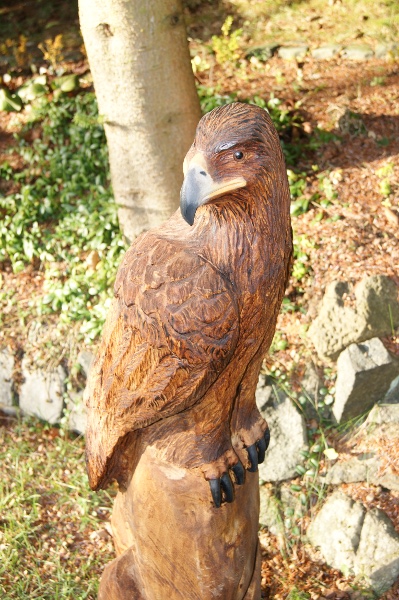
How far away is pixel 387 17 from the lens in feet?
17.2

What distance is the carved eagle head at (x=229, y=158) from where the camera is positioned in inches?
59.7

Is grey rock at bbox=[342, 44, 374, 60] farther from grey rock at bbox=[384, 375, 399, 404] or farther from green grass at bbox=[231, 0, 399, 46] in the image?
grey rock at bbox=[384, 375, 399, 404]

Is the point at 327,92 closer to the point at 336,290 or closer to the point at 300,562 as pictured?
the point at 336,290

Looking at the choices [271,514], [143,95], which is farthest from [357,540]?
[143,95]

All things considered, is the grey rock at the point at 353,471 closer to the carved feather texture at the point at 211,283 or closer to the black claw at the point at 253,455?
the black claw at the point at 253,455

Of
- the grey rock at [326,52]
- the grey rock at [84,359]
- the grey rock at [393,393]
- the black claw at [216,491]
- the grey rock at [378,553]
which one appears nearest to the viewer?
the black claw at [216,491]

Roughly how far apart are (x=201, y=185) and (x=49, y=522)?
8.12 feet

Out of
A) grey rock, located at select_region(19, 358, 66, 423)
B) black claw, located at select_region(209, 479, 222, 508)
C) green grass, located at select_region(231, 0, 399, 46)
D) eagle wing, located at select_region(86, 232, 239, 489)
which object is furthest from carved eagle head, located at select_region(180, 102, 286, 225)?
green grass, located at select_region(231, 0, 399, 46)

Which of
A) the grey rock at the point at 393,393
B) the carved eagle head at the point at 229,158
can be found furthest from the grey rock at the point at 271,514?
the carved eagle head at the point at 229,158

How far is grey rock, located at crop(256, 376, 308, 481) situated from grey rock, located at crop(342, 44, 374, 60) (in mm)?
2814

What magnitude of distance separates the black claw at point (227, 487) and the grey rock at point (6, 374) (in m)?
2.48

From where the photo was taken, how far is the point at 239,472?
1906mm

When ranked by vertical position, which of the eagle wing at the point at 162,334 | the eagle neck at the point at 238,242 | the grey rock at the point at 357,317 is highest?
the eagle neck at the point at 238,242

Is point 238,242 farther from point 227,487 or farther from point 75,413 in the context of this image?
point 75,413
